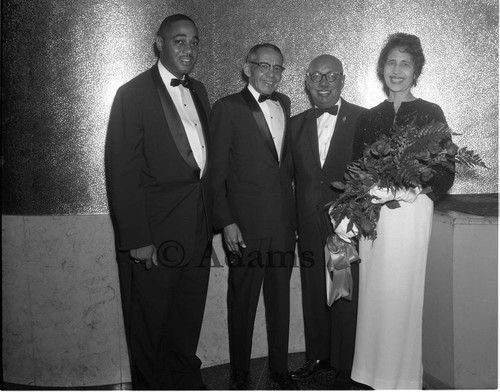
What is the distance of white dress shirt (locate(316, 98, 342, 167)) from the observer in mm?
3270

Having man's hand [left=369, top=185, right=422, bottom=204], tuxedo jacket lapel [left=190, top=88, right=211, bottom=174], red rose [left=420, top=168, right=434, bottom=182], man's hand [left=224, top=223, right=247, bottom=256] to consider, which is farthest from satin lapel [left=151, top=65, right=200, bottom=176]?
red rose [left=420, top=168, right=434, bottom=182]

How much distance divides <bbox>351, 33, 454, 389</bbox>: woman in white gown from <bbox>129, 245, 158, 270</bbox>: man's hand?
1.13 m

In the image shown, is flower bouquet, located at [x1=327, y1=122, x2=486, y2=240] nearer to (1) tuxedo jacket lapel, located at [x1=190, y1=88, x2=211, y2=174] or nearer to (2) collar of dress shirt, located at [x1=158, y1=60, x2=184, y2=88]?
(1) tuxedo jacket lapel, located at [x1=190, y1=88, x2=211, y2=174]

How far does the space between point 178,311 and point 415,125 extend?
168 cm

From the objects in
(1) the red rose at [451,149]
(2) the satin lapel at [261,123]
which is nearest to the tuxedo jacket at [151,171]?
(2) the satin lapel at [261,123]

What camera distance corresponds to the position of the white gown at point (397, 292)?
2.79 metres

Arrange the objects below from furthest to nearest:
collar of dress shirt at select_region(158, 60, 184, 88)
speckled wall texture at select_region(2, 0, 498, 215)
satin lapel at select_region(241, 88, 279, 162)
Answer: speckled wall texture at select_region(2, 0, 498, 215) → satin lapel at select_region(241, 88, 279, 162) → collar of dress shirt at select_region(158, 60, 184, 88)

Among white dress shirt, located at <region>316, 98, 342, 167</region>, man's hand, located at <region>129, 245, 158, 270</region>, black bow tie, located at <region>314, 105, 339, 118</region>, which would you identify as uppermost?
black bow tie, located at <region>314, 105, 339, 118</region>

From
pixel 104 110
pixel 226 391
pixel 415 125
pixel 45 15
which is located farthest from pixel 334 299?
pixel 45 15

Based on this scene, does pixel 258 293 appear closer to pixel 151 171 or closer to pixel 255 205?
pixel 255 205

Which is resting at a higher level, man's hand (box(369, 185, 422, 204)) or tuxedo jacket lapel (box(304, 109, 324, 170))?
tuxedo jacket lapel (box(304, 109, 324, 170))

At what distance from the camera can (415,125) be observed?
2812 millimetres

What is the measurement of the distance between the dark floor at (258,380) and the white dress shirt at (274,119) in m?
1.41

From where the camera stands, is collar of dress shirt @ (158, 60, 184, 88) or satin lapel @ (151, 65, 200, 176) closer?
satin lapel @ (151, 65, 200, 176)
